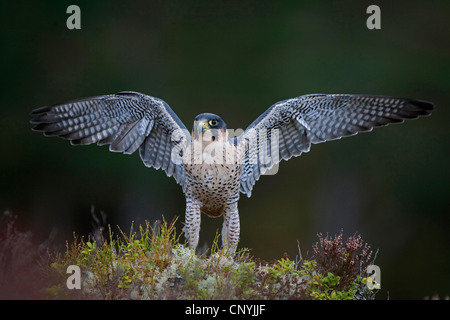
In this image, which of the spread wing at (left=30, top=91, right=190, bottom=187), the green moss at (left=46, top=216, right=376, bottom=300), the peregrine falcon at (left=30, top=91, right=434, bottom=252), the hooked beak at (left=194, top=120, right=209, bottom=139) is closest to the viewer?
the green moss at (left=46, top=216, right=376, bottom=300)

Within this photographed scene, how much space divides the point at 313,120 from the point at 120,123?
1.84 m

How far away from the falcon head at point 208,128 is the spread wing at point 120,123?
36 centimetres

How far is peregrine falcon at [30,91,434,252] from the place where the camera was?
546cm

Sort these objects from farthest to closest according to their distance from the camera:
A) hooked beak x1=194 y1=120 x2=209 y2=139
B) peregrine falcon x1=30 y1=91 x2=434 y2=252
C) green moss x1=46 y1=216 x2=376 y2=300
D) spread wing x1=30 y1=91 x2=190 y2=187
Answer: spread wing x1=30 y1=91 x2=190 y2=187 < peregrine falcon x1=30 y1=91 x2=434 y2=252 < hooked beak x1=194 y1=120 x2=209 y2=139 < green moss x1=46 y1=216 x2=376 y2=300

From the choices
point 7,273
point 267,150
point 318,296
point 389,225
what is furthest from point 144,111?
point 389,225

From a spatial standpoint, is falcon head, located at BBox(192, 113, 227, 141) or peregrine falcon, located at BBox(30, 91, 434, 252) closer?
falcon head, located at BBox(192, 113, 227, 141)

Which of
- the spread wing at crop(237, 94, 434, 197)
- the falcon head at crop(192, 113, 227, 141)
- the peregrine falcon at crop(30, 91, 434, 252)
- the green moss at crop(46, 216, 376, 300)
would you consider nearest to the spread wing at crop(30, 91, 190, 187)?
the peregrine falcon at crop(30, 91, 434, 252)

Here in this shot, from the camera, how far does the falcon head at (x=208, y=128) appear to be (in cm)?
533

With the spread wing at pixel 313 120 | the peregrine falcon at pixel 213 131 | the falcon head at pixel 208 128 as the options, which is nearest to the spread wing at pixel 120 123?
the peregrine falcon at pixel 213 131

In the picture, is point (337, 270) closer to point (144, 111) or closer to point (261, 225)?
point (144, 111)

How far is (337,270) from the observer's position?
4777 millimetres

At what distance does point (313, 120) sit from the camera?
576 centimetres

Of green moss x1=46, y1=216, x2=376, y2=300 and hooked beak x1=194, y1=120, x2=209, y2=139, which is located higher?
hooked beak x1=194, y1=120, x2=209, y2=139

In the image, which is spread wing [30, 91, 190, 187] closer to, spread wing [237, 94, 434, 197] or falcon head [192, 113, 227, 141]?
falcon head [192, 113, 227, 141]
